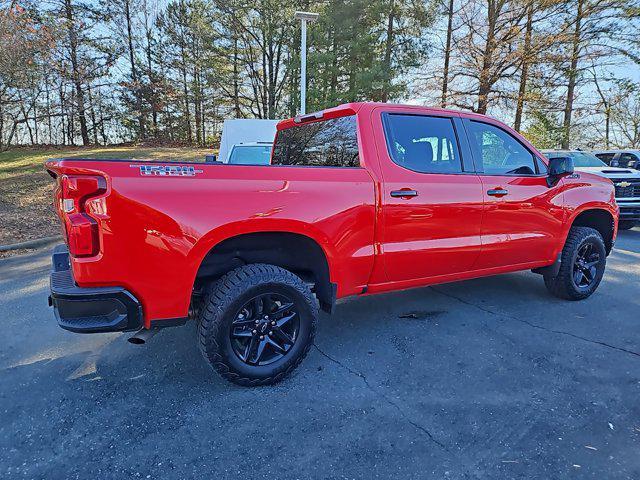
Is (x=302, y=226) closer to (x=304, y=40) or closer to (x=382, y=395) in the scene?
(x=382, y=395)

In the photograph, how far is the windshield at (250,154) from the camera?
26.9 ft

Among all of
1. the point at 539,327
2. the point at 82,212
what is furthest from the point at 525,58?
the point at 82,212

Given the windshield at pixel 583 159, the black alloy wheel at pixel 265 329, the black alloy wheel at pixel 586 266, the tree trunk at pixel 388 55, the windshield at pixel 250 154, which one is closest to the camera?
the black alloy wheel at pixel 265 329

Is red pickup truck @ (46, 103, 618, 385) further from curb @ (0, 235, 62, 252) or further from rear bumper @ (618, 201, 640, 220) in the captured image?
rear bumper @ (618, 201, 640, 220)

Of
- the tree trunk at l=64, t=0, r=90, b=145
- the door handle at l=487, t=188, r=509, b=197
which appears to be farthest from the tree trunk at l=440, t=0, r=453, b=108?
the tree trunk at l=64, t=0, r=90, b=145

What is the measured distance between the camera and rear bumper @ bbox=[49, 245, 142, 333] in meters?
2.19

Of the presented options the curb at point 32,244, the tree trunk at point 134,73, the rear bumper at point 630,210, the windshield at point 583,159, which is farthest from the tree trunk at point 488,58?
the tree trunk at point 134,73

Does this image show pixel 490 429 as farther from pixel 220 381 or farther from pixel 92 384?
pixel 92 384

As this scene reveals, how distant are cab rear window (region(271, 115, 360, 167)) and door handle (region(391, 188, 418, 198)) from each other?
34cm

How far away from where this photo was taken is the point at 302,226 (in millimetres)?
2699

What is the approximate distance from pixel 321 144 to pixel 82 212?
1.96m

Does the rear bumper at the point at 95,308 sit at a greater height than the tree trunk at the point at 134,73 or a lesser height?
lesser

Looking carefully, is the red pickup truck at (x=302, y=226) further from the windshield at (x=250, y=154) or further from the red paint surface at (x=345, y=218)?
the windshield at (x=250, y=154)

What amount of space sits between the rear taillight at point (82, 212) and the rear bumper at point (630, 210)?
10.3 meters
